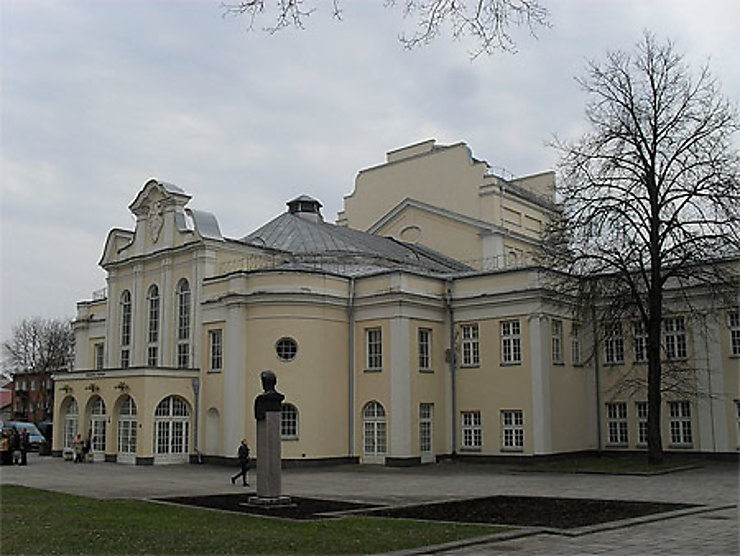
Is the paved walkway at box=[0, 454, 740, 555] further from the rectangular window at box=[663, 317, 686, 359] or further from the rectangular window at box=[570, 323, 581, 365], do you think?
the rectangular window at box=[570, 323, 581, 365]

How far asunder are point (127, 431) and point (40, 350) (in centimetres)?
6780

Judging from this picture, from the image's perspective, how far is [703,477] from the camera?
1038 inches

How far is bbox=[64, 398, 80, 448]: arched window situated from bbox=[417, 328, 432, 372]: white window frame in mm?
16202

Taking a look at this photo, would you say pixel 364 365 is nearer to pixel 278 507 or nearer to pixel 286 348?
pixel 286 348

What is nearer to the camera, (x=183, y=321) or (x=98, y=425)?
(x=98, y=425)

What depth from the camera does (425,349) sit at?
3638 cm

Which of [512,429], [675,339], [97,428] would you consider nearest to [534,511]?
[512,429]

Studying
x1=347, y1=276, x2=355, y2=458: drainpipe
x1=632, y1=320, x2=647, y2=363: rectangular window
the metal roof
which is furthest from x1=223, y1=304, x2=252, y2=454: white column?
x1=632, y1=320, x2=647, y2=363: rectangular window

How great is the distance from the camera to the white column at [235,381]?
113ft

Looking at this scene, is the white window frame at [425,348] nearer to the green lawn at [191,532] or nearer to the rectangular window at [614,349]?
the rectangular window at [614,349]

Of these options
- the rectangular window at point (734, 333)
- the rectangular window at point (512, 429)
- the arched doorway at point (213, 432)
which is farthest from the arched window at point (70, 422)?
the rectangular window at point (734, 333)

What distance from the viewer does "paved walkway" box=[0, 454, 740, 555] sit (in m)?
13.0

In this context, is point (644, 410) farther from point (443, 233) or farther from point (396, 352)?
point (443, 233)

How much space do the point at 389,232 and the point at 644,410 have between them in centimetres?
1877
